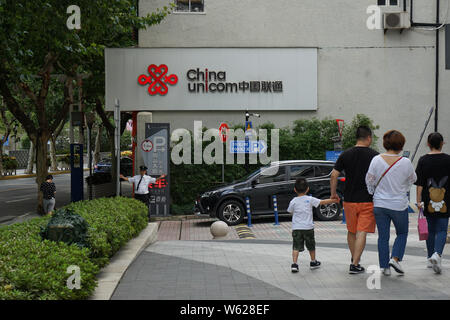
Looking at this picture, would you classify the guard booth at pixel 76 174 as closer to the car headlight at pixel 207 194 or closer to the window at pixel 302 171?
the car headlight at pixel 207 194

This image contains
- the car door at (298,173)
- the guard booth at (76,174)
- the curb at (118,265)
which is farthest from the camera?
the guard booth at (76,174)

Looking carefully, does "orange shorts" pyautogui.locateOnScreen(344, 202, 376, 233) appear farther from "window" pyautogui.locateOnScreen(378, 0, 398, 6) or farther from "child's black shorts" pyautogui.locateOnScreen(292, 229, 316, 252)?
"window" pyautogui.locateOnScreen(378, 0, 398, 6)

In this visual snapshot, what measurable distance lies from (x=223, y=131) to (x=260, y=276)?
12.1 m

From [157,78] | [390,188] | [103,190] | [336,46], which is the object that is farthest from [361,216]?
[103,190]

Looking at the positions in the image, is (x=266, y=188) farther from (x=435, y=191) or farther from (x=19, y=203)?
(x=19, y=203)

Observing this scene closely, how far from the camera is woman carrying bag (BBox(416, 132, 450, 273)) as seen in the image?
665 centimetres

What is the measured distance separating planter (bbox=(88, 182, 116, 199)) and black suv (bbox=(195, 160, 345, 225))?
27.4ft

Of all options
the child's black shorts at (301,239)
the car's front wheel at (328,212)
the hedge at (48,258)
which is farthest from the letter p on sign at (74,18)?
the child's black shorts at (301,239)

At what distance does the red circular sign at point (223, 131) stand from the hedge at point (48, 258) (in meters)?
9.94

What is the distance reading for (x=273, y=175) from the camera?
15352mm

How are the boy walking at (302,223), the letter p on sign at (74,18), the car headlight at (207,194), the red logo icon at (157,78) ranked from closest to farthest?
the boy walking at (302,223) → the letter p on sign at (74,18) → the car headlight at (207,194) → the red logo icon at (157,78)

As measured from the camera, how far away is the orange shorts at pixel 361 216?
21.0 ft

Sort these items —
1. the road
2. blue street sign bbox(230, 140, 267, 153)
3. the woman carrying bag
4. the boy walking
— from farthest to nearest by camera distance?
1. the road
2. blue street sign bbox(230, 140, 267, 153)
3. the boy walking
4. the woman carrying bag

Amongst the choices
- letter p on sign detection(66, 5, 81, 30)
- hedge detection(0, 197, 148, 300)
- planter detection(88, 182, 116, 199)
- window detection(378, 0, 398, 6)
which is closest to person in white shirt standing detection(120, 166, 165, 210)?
letter p on sign detection(66, 5, 81, 30)
